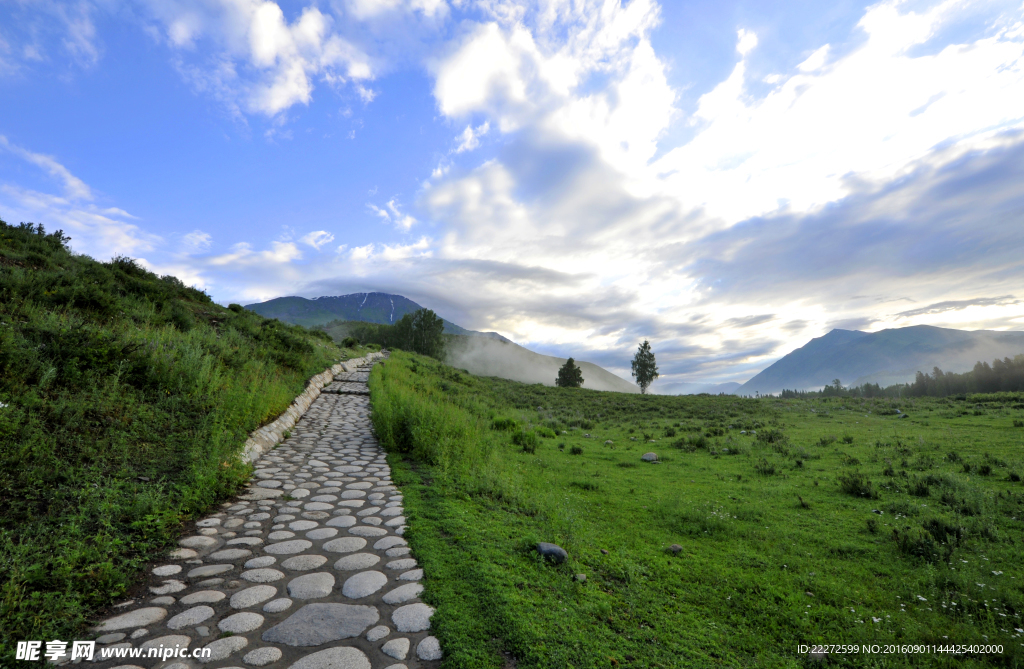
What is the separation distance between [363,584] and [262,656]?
39.3 inches

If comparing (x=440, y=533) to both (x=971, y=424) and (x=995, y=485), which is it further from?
(x=971, y=424)

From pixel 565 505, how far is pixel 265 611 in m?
4.09

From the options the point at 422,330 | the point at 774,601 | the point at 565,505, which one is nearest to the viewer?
the point at 774,601

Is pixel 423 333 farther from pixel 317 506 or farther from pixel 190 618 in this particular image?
pixel 190 618

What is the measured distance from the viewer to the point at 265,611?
120 inches

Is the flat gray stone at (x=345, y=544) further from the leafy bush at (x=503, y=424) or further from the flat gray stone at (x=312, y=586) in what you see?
the leafy bush at (x=503, y=424)

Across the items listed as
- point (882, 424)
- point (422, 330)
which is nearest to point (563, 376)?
point (422, 330)

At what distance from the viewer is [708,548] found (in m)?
4.97

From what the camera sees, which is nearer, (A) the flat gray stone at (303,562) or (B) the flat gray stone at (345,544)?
(A) the flat gray stone at (303,562)

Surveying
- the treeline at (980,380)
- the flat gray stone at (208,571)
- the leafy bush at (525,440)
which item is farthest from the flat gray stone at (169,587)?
the treeline at (980,380)

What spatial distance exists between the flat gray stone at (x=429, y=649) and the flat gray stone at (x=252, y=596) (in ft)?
4.94

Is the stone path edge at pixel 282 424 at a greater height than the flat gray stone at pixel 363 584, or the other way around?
the stone path edge at pixel 282 424

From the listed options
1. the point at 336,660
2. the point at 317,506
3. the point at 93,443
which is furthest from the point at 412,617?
the point at 93,443

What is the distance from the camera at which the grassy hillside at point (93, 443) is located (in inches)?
115
